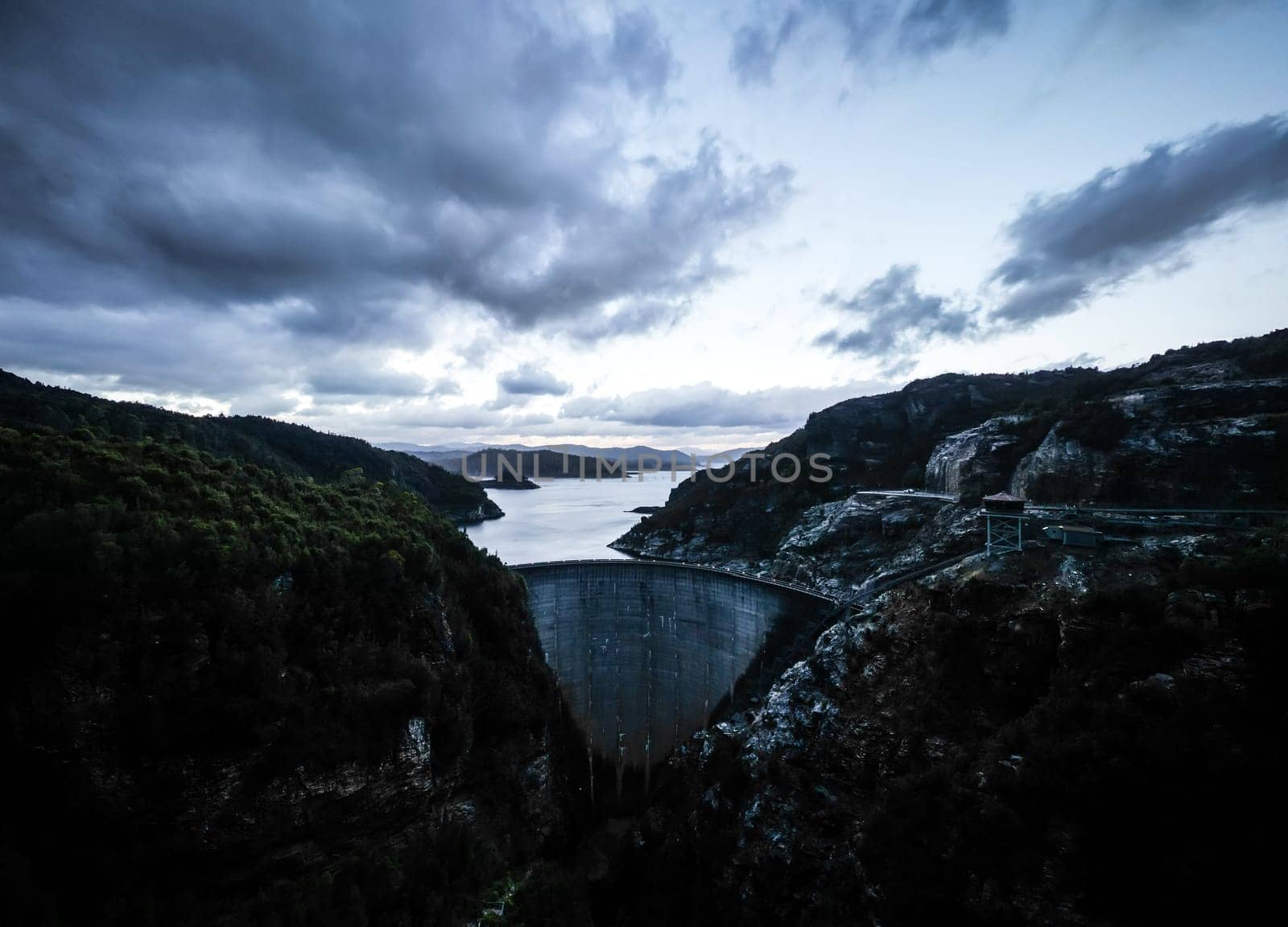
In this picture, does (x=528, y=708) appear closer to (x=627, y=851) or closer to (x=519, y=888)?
(x=519, y=888)

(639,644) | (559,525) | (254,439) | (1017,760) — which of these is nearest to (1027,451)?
(1017,760)

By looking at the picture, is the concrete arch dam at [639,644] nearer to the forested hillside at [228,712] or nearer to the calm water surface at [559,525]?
the forested hillside at [228,712]

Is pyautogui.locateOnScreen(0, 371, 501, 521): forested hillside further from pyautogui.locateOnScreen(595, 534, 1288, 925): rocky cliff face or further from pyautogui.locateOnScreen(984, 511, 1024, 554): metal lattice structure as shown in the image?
pyautogui.locateOnScreen(984, 511, 1024, 554): metal lattice structure

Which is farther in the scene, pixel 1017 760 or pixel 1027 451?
pixel 1027 451

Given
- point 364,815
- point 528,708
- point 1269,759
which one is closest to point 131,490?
point 364,815

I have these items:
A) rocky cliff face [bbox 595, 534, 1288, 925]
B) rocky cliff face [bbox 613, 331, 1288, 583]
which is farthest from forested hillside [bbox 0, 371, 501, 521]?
rocky cliff face [bbox 613, 331, 1288, 583]

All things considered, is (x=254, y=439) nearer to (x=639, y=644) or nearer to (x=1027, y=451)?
(x=639, y=644)

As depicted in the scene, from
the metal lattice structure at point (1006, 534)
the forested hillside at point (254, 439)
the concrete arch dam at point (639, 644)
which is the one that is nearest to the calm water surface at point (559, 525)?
the forested hillside at point (254, 439)
